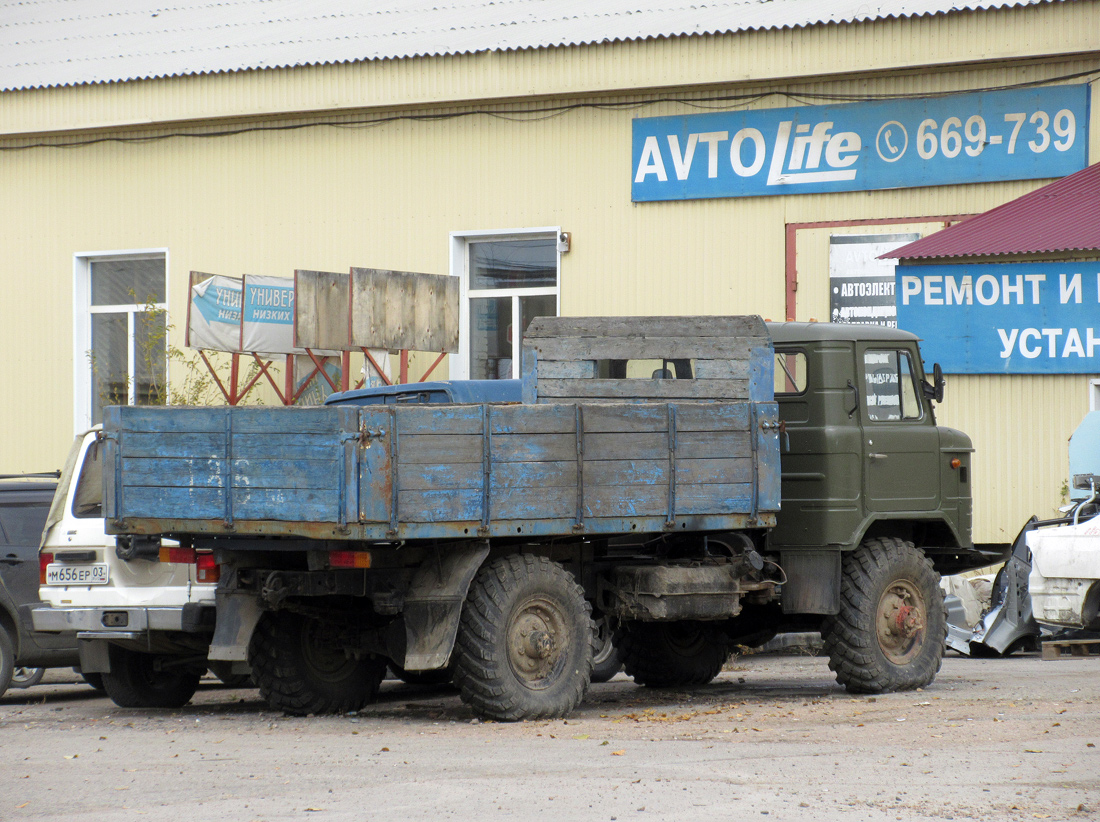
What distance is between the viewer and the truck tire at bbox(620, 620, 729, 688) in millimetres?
11711

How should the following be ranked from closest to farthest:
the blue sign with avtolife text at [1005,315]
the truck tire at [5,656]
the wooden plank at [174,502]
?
the wooden plank at [174,502]
the truck tire at [5,656]
the blue sign with avtolife text at [1005,315]

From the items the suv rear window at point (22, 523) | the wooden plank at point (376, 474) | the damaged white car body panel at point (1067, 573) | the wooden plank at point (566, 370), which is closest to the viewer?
the wooden plank at point (376, 474)

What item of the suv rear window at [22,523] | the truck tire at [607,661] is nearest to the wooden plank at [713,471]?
the truck tire at [607,661]

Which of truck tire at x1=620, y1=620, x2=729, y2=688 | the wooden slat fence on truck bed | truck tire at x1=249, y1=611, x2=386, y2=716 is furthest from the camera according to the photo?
truck tire at x1=620, y1=620, x2=729, y2=688

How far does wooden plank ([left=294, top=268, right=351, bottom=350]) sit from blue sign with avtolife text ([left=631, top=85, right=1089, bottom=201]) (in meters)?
3.77

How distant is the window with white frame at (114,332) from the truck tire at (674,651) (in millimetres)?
10907

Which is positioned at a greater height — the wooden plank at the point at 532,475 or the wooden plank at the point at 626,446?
the wooden plank at the point at 626,446

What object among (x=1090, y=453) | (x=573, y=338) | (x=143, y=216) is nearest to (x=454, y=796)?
(x=573, y=338)

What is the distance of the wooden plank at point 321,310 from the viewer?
17766mm

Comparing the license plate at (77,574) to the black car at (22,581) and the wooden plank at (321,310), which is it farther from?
the wooden plank at (321,310)

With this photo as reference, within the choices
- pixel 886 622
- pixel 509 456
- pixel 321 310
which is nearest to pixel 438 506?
pixel 509 456

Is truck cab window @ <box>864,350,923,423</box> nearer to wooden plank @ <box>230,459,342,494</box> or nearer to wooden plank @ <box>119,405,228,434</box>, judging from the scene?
wooden plank @ <box>230,459,342,494</box>

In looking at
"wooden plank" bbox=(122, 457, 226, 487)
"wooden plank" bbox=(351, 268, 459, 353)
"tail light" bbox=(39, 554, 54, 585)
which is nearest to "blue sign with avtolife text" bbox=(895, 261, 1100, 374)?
"wooden plank" bbox=(351, 268, 459, 353)

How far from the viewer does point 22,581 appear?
11.3 meters
